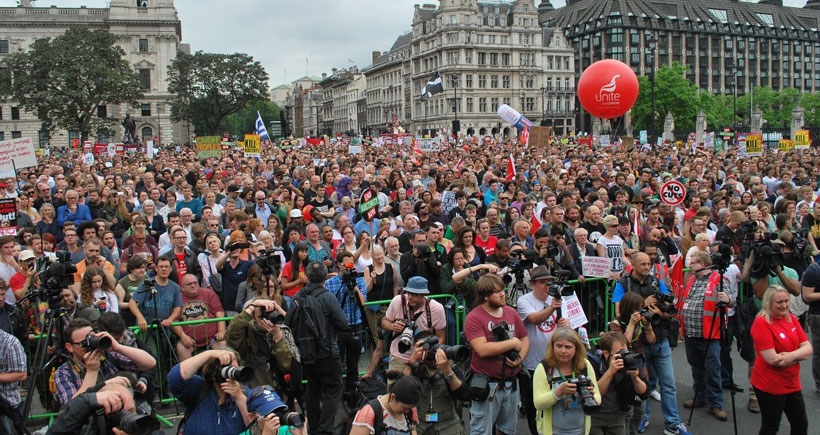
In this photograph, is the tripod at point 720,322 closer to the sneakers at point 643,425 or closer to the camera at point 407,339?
the sneakers at point 643,425

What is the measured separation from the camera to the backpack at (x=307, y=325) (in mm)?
6113

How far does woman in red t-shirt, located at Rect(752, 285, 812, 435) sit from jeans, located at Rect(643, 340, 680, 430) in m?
0.83

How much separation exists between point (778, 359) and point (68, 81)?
6341 cm

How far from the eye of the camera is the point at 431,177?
53.5 ft

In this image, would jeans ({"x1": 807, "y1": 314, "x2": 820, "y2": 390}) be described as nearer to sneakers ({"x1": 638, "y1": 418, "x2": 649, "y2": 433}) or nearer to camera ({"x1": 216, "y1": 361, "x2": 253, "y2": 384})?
sneakers ({"x1": 638, "y1": 418, "x2": 649, "y2": 433})

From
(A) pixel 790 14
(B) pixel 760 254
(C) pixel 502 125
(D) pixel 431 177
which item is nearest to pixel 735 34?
(A) pixel 790 14

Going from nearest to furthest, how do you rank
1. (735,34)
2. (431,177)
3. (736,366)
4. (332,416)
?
1. (332,416)
2. (736,366)
3. (431,177)
4. (735,34)

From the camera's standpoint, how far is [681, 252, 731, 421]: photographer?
700cm

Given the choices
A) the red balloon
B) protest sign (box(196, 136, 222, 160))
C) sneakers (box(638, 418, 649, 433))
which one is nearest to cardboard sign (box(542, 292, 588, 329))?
sneakers (box(638, 418, 649, 433))

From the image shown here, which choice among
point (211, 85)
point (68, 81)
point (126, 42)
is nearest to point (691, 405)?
point (68, 81)

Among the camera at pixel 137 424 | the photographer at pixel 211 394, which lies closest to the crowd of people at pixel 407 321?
the photographer at pixel 211 394

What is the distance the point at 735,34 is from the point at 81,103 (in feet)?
314

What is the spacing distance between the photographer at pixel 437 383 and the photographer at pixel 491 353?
1.42 feet

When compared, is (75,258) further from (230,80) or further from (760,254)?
(230,80)
